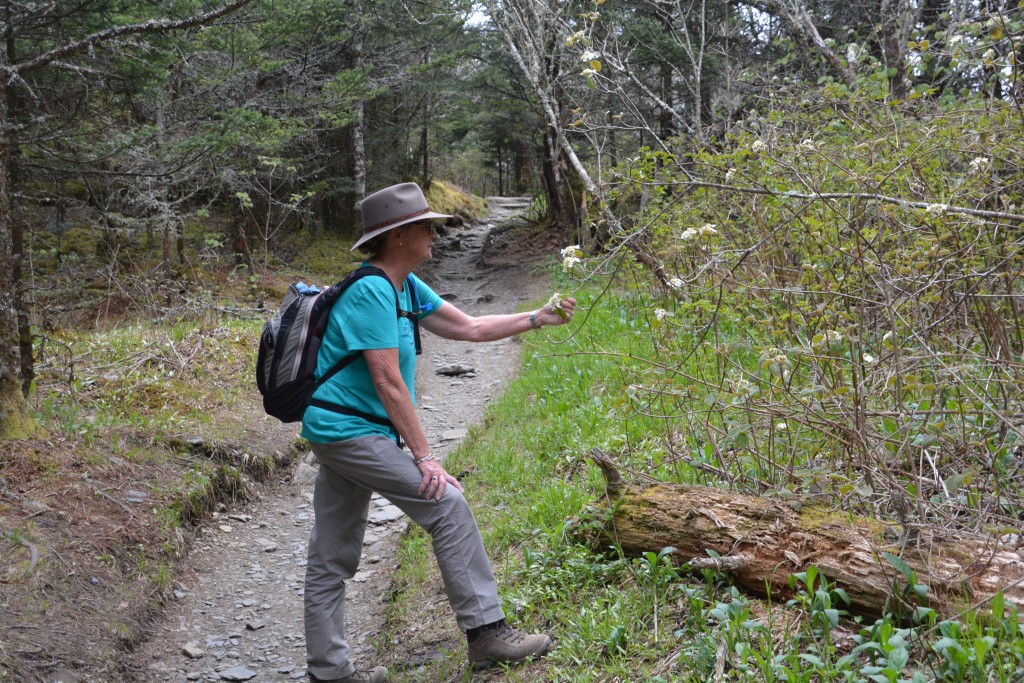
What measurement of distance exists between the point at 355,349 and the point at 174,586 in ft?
9.97

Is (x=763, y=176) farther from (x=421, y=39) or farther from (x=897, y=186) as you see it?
(x=421, y=39)

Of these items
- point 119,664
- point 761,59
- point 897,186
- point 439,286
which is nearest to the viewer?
point 119,664

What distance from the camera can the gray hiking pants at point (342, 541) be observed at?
3359mm

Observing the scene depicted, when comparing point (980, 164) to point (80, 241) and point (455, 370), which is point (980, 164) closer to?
point (455, 370)

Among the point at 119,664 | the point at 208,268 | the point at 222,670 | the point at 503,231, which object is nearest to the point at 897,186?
the point at 222,670

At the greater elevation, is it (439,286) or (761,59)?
(761,59)

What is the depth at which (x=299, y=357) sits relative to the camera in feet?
11.4

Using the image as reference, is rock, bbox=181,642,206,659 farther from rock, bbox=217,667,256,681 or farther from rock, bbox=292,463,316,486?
rock, bbox=292,463,316,486

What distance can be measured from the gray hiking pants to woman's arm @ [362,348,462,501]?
2.2 inches

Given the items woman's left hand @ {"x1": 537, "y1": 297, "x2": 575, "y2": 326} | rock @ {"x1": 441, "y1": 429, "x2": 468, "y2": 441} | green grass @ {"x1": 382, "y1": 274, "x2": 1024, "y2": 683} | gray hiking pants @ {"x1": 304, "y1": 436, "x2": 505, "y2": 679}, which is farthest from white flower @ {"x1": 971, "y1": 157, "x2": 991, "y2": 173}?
rock @ {"x1": 441, "y1": 429, "x2": 468, "y2": 441}

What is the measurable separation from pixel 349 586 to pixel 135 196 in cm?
901

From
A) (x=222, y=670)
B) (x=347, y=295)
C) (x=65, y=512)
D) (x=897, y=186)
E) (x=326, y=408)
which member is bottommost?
(x=222, y=670)

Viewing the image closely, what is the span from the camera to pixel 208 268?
→ 15445 mm

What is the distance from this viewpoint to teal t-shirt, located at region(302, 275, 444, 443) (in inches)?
131
